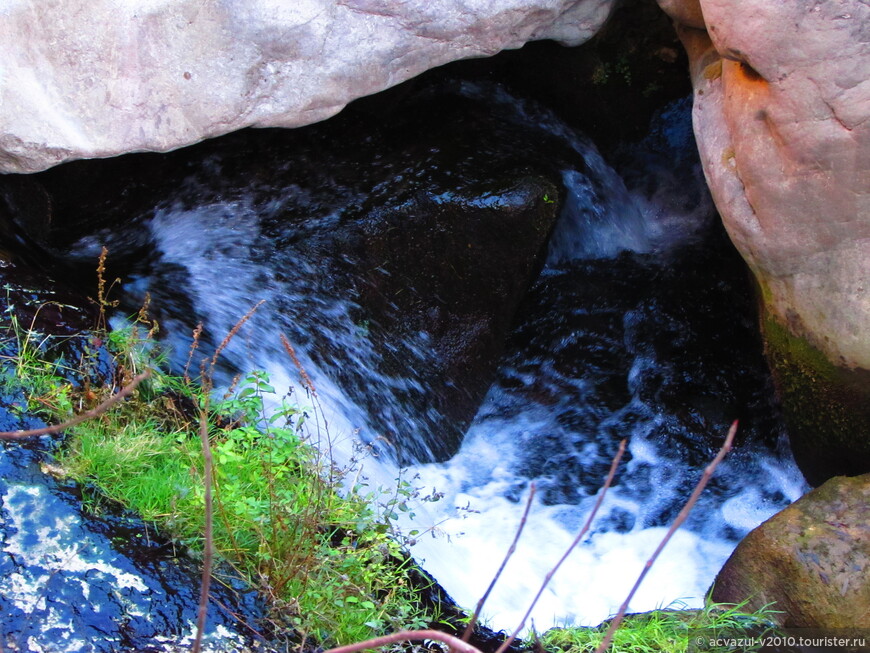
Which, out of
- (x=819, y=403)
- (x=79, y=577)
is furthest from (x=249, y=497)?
(x=819, y=403)

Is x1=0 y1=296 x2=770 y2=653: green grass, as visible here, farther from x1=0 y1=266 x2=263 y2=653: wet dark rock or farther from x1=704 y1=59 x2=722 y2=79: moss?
x1=704 y1=59 x2=722 y2=79: moss

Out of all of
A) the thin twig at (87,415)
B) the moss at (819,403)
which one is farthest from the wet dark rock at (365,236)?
the thin twig at (87,415)

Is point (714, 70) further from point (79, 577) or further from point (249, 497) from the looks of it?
point (79, 577)

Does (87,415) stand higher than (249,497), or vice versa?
(87,415)

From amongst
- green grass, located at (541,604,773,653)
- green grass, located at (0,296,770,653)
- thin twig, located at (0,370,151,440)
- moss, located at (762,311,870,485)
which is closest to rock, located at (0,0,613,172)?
green grass, located at (0,296,770,653)

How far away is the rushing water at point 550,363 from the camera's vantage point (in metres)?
4.16

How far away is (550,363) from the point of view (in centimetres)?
526

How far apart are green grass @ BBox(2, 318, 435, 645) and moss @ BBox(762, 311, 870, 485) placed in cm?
231

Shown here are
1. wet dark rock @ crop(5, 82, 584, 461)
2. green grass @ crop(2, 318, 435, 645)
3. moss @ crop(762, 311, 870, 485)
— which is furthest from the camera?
wet dark rock @ crop(5, 82, 584, 461)

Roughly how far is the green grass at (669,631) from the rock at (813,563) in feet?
0.44

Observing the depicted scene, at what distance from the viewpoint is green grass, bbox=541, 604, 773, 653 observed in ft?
10.6

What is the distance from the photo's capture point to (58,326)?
11.5ft

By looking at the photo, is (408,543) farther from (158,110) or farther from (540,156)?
(540,156)

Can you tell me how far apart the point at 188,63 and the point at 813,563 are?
141 inches
